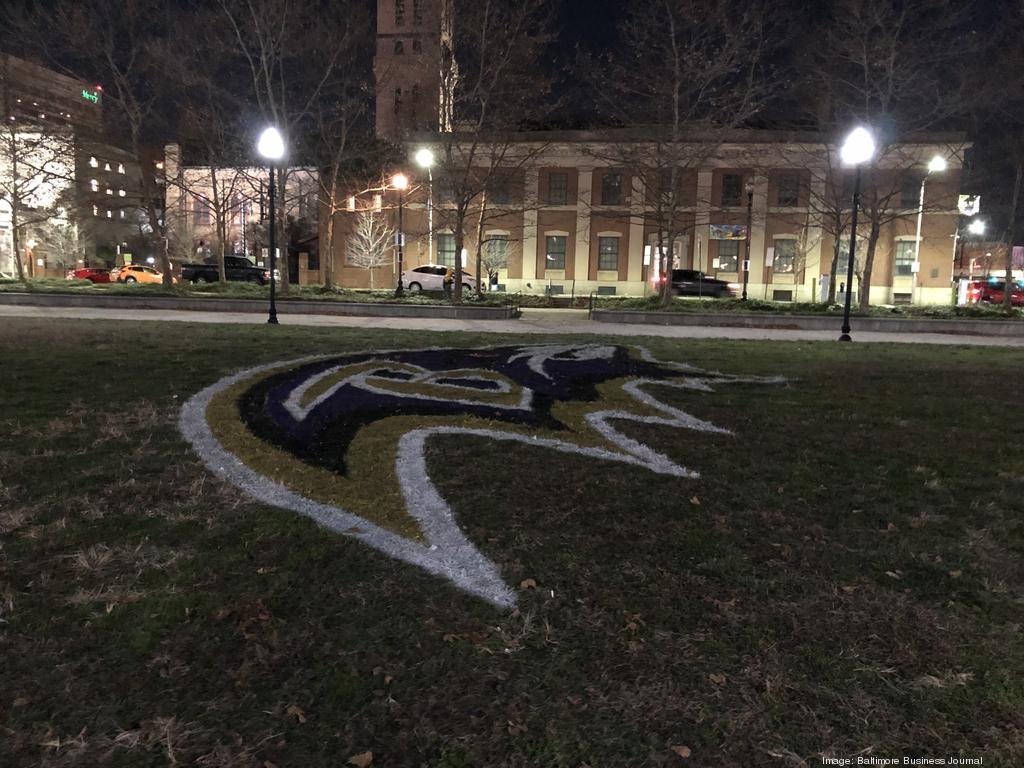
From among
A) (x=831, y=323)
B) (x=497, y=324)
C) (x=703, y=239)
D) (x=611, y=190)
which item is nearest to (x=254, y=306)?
(x=497, y=324)

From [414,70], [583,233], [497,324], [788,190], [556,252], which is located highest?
[414,70]

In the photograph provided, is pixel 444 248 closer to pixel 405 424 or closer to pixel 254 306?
pixel 254 306

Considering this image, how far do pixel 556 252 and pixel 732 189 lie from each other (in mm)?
12237

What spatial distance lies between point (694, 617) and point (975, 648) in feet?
4.11

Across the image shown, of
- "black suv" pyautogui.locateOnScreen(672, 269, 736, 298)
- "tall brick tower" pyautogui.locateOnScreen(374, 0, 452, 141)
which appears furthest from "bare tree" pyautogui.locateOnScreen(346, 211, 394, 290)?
"black suv" pyautogui.locateOnScreen(672, 269, 736, 298)

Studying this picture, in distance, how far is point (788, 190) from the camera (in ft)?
145

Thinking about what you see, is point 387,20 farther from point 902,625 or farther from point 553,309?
point 902,625

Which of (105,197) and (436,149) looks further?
(105,197)

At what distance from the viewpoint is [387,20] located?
4572cm

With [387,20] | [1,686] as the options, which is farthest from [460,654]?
[387,20]

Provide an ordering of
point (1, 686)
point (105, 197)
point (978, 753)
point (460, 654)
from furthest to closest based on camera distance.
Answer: point (105, 197), point (460, 654), point (1, 686), point (978, 753)

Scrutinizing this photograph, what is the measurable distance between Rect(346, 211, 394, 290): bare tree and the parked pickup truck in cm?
600

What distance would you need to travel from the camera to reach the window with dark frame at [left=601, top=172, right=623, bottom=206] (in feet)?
152

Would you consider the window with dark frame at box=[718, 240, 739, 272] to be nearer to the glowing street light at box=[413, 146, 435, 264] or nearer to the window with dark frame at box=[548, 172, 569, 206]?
the window with dark frame at box=[548, 172, 569, 206]
